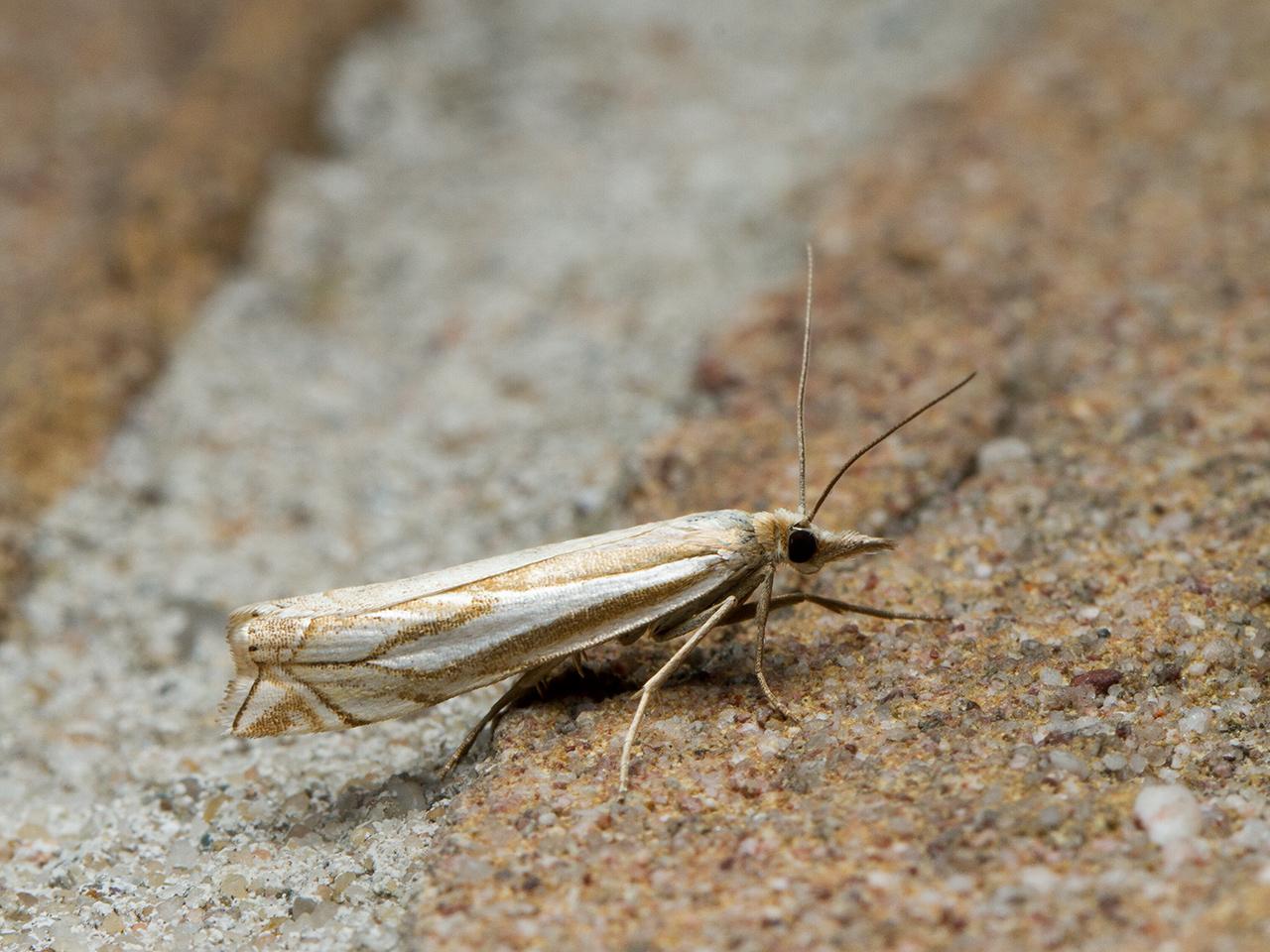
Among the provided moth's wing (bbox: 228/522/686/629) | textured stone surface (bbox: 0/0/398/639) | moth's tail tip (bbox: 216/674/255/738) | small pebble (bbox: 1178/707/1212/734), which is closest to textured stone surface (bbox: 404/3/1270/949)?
small pebble (bbox: 1178/707/1212/734)

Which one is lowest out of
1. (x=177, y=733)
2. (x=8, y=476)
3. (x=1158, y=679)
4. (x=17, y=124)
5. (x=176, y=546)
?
(x=1158, y=679)

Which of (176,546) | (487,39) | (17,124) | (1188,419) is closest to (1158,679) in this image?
(1188,419)

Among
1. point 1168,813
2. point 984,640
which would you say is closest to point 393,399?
point 984,640

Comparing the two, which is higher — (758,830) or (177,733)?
(177,733)

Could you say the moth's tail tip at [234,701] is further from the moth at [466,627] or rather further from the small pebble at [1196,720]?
the small pebble at [1196,720]

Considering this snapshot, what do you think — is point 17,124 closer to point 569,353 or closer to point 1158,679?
point 569,353

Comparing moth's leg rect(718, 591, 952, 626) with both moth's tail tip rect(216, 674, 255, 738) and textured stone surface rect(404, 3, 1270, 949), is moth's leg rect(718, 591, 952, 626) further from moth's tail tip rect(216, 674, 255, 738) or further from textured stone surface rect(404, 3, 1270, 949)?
moth's tail tip rect(216, 674, 255, 738)

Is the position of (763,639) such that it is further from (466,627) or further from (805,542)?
(466,627)
